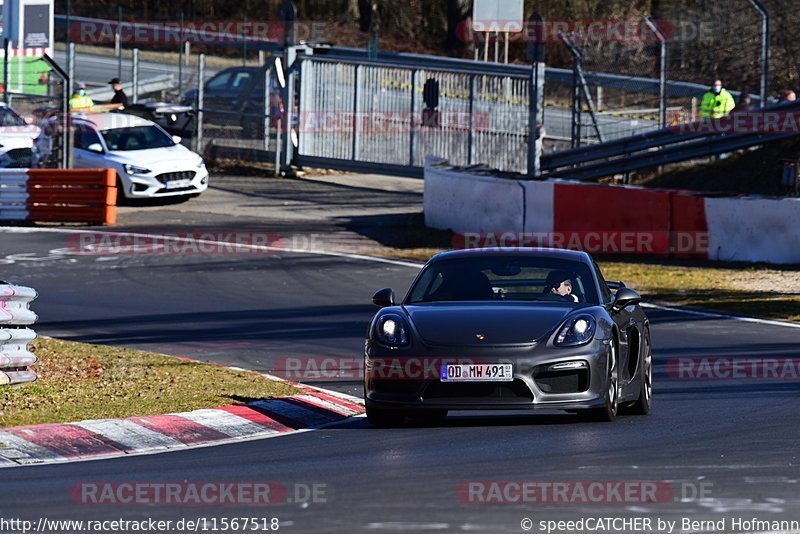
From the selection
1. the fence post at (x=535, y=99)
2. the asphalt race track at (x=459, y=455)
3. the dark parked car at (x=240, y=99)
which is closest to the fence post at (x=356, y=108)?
the dark parked car at (x=240, y=99)

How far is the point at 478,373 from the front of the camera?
991 centimetres

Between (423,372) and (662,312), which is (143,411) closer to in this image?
(423,372)

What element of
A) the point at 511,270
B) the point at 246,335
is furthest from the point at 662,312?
the point at 511,270

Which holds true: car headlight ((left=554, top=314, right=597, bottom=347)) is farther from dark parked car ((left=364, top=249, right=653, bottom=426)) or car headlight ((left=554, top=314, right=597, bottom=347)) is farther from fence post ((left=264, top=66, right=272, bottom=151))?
fence post ((left=264, top=66, right=272, bottom=151))

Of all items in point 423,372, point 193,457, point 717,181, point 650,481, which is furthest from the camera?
point 717,181

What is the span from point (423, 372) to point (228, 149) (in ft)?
84.1

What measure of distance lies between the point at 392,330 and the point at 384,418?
67cm

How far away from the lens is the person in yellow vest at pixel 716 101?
1137 inches

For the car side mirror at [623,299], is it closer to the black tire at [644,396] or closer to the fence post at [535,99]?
the black tire at [644,396]

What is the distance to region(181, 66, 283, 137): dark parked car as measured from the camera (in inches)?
1356

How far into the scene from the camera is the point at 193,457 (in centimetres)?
938

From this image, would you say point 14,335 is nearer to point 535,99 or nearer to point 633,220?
point 633,220

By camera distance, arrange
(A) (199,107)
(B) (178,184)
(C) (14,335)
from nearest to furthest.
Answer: (C) (14,335), (B) (178,184), (A) (199,107)

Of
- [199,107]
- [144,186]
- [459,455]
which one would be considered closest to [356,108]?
[199,107]
